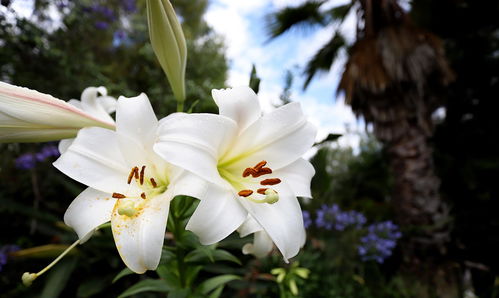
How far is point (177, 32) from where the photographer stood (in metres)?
0.54

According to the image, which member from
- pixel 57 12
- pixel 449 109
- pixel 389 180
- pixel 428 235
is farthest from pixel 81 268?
pixel 449 109

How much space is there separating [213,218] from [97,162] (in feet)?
0.58

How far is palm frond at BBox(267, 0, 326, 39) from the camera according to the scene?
3.93 metres

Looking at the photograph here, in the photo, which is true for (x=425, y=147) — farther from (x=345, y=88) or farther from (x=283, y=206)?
(x=283, y=206)

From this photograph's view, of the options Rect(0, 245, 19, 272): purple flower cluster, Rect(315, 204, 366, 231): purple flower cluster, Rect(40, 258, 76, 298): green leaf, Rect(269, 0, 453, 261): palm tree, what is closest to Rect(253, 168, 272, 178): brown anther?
Rect(40, 258, 76, 298): green leaf

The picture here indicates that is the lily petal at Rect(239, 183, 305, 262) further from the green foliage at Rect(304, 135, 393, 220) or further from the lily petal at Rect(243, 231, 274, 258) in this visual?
the green foliage at Rect(304, 135, 393, 220)

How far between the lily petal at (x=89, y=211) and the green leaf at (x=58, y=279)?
106 cm

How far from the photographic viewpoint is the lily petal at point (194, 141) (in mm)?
374

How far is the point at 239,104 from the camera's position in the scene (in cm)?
44

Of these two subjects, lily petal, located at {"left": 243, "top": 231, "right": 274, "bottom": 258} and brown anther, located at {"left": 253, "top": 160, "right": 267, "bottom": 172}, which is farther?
lily petal, located at {"left": 243, "top": 231, "right": 274, "bottom": 258}

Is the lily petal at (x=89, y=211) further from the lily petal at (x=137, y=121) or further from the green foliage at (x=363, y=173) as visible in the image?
the green foliage at (x=363, y=173)

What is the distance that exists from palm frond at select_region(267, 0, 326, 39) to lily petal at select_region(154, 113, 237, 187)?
3878 mm

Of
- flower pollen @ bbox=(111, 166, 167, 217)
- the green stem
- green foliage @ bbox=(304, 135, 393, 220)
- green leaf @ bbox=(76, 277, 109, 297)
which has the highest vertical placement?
flower pollen @ bbox=(111, 166, 167, 217)

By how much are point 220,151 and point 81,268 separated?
163cm
